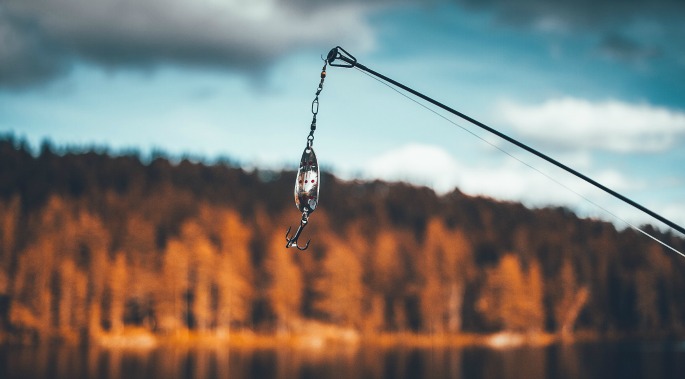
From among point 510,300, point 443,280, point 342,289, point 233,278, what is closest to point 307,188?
point 233,278

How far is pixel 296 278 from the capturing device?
8412 cm

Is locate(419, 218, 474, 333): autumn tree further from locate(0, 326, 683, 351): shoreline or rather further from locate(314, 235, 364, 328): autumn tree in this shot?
locate(314, 235, 364, 328): autumn tree

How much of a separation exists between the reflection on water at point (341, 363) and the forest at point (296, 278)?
10.4 metres

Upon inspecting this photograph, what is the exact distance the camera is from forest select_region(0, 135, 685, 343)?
250 ft

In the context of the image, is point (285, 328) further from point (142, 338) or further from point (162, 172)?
point (162, 172)

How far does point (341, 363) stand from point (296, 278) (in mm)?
28904

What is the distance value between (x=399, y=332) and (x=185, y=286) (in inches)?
1199

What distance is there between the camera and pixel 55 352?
61531 mm

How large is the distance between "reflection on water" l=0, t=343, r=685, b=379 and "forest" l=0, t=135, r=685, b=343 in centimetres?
1039

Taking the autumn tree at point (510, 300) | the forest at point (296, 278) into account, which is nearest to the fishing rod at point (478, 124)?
the forest at point (296, 278)

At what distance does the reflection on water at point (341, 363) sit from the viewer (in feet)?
157

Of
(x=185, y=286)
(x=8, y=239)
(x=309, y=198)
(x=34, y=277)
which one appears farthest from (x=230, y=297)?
(x=309, y=198)

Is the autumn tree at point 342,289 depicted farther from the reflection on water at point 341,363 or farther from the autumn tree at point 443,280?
the reflection on water at point 341,363

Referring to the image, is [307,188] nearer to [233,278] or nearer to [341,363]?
[341,363]
